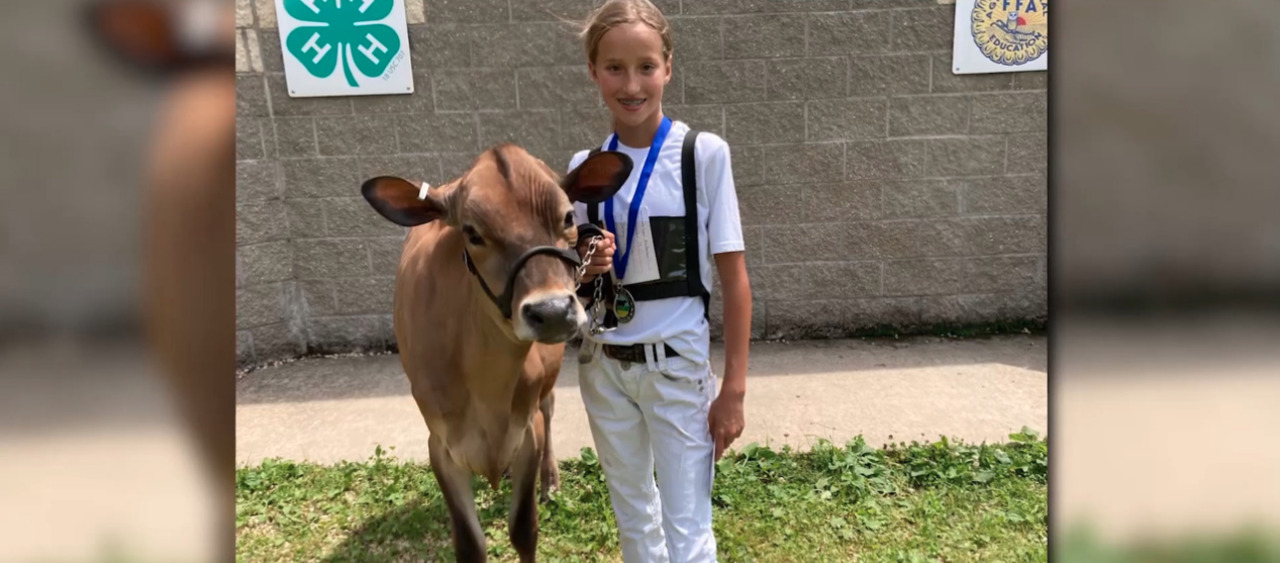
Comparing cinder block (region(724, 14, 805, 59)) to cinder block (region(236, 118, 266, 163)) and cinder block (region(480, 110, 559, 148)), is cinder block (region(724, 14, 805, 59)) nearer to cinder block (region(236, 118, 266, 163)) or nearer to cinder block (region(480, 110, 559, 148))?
cinder block (region(480, 110, 559, 148))

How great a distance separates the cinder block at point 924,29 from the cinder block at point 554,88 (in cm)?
166

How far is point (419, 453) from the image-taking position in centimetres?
408

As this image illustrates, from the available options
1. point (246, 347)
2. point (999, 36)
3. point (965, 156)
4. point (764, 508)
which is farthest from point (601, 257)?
point (999, 36)

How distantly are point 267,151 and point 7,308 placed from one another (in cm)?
545

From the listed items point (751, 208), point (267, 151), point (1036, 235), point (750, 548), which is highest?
point (267, 151)

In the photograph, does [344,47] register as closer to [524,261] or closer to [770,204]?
[770,204]

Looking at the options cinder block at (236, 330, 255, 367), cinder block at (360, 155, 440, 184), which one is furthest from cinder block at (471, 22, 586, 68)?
cinder block at (236, 330, 255, 367)

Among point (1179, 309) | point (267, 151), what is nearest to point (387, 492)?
point (267, 151)

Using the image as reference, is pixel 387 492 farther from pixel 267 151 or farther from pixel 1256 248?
pixel 1256 248

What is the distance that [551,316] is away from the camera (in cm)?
193

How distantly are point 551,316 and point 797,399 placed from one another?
9.85ft

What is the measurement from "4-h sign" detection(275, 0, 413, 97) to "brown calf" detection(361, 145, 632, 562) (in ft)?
7.83

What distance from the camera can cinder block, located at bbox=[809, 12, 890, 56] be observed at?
17.1 feet

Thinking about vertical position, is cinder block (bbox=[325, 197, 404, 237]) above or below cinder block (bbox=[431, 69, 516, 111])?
below
